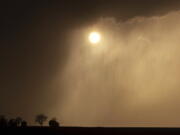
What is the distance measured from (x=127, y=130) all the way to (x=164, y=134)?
870 cm

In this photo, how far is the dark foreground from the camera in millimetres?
75000

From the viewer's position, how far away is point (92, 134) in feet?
254

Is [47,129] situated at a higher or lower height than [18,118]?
lower

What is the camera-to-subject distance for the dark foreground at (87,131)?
75000 millimetres

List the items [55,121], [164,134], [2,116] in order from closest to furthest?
[164,134], [55,121], [2,116]

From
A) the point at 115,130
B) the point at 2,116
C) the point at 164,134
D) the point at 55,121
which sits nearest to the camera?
the point at 164,134

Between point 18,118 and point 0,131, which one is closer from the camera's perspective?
point 0,131

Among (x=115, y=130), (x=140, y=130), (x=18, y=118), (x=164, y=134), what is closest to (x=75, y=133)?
(x=115, y=130)

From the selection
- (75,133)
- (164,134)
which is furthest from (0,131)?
(164,134)

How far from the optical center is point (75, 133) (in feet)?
255

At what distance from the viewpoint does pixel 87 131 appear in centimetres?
7862

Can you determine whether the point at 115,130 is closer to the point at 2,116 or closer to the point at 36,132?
the point at 36,132

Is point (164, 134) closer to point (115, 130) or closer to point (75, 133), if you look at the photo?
point (115, 130)

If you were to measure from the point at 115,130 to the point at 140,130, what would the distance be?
6.12 metres
